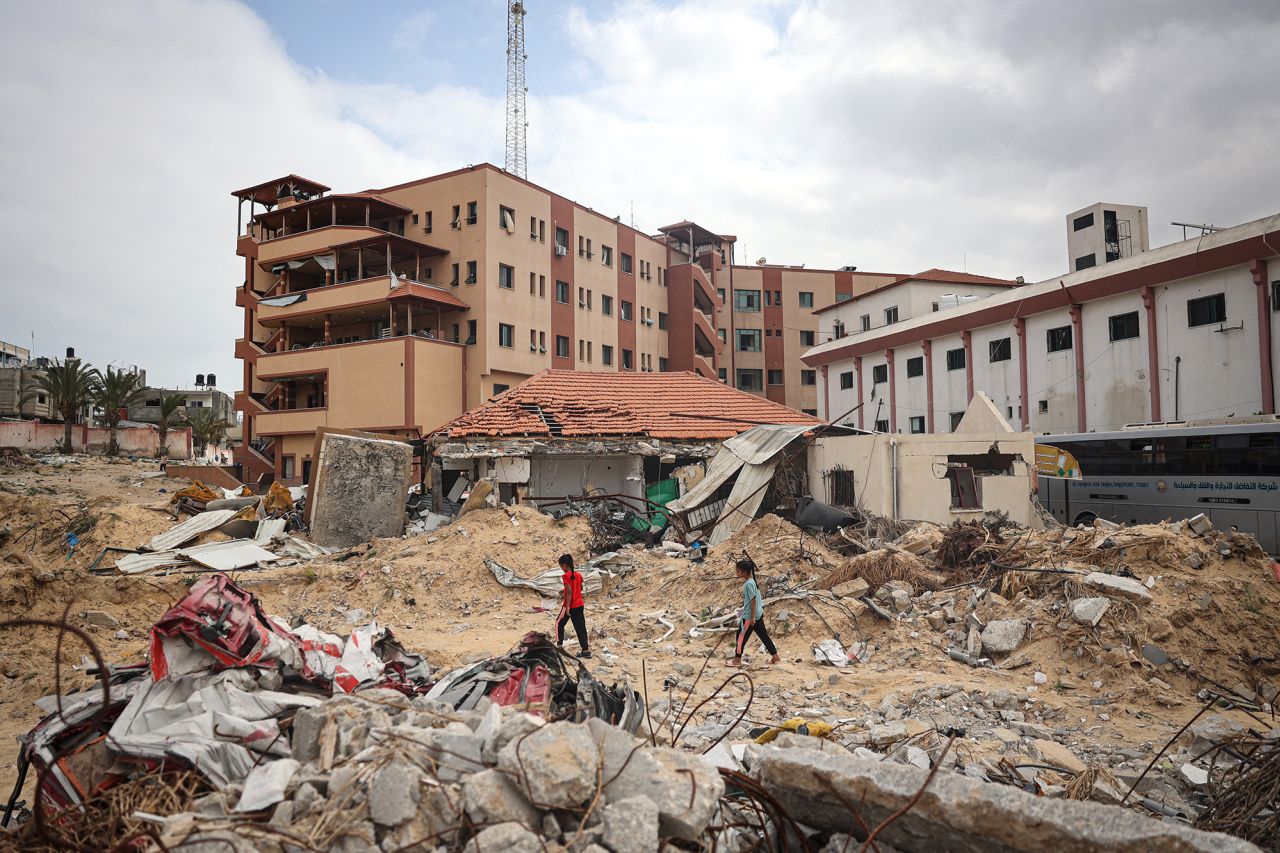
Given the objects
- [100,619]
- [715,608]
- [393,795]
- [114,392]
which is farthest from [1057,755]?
[114,392]

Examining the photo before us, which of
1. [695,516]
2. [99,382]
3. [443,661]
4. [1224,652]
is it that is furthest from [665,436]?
[99,382]

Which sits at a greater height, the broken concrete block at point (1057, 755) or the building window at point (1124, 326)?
the building window at point (1124, 326)

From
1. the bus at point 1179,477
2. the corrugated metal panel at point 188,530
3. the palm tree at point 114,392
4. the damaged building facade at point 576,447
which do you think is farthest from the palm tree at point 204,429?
the bus at point 1179,477

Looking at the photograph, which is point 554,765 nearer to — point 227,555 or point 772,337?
point 227,555

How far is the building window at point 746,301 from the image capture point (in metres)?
52.6

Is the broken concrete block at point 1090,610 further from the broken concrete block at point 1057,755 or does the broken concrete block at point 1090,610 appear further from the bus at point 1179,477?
the bus at point 1179,477

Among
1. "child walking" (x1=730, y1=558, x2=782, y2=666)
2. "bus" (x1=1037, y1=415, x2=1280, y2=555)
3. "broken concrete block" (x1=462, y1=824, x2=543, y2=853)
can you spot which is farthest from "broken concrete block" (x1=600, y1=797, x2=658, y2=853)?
"bus" (x1=1037, y1=415, x2=1280, y2=555)

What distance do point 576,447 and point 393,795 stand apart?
15038mm

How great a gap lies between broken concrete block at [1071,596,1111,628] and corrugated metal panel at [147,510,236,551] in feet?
54.4

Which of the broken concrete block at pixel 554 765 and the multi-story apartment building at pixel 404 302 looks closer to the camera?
the broken concrete block at pixel 554 765

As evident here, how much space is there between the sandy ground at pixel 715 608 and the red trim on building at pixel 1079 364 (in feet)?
57.3

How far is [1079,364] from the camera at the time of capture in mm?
26875

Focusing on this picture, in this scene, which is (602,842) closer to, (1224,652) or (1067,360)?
(1224,652)

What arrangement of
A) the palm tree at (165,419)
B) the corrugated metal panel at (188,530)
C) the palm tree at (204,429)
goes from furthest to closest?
the palm tree at (204,429)
the palm tree at (165,419)
the corrugated metal panel at (188,530)
